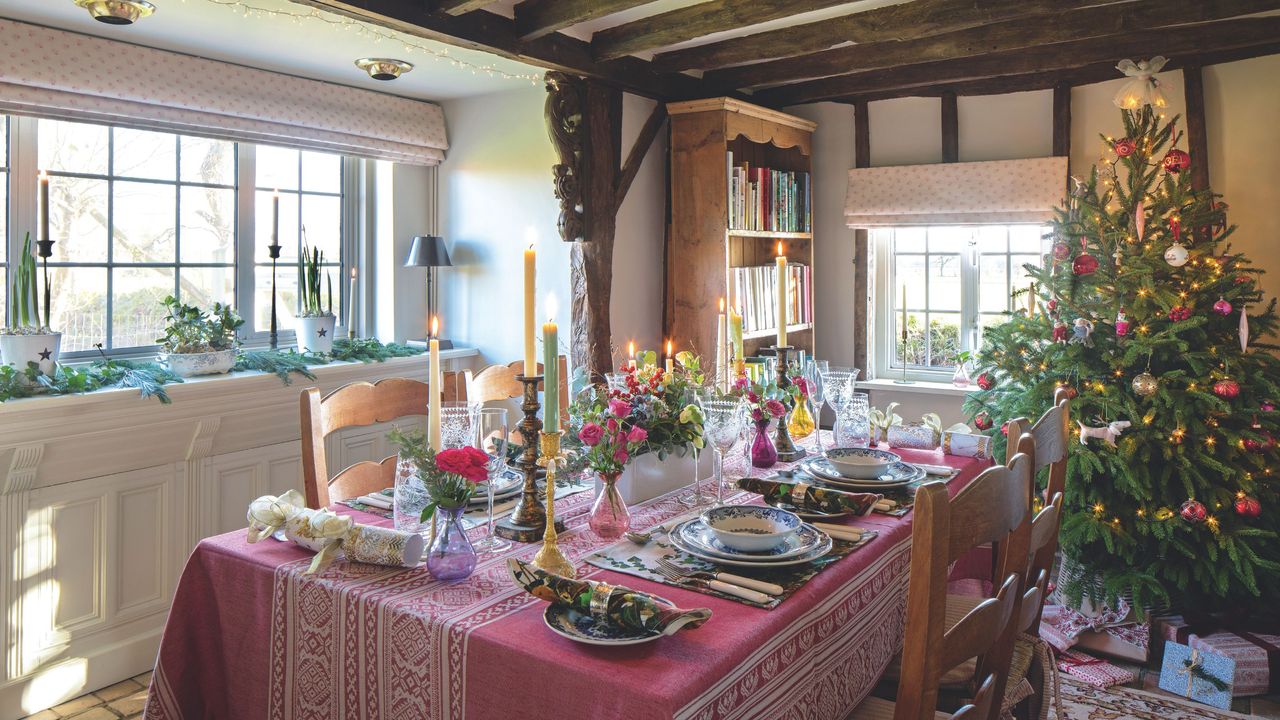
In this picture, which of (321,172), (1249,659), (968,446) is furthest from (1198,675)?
(321,172)

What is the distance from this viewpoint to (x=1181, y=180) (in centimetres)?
311

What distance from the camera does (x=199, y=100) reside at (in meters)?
3.24

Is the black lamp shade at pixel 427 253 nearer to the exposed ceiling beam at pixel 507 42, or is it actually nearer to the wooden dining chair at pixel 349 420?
the exposed ceiling beam at pixel 507 42

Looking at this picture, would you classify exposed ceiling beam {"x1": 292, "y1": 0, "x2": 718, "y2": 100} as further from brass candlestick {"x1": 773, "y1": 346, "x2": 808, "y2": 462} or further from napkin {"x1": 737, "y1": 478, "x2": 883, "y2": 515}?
napkin {"x1": 737, "y1": 478, "x2": 883, "y2": 515}

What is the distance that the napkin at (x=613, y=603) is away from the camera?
122cm

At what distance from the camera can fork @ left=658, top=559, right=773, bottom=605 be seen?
4.52 feet

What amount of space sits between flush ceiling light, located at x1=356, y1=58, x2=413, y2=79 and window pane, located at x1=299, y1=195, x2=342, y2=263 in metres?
0.74

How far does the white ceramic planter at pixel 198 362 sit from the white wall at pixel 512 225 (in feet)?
4.00

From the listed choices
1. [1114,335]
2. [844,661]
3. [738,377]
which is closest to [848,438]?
[738,377]

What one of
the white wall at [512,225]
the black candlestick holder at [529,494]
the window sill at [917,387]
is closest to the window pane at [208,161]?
the white wall at [512,225]

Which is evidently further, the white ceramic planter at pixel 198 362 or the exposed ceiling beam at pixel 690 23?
the white ceramic planter at pixel 198 362

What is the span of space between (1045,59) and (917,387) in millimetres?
1596

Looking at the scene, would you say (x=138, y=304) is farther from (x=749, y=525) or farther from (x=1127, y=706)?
(x=1127, y=706)

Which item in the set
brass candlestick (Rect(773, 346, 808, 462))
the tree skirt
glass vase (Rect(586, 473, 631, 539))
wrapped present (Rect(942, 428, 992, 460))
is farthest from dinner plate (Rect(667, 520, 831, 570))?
the tree skirt
